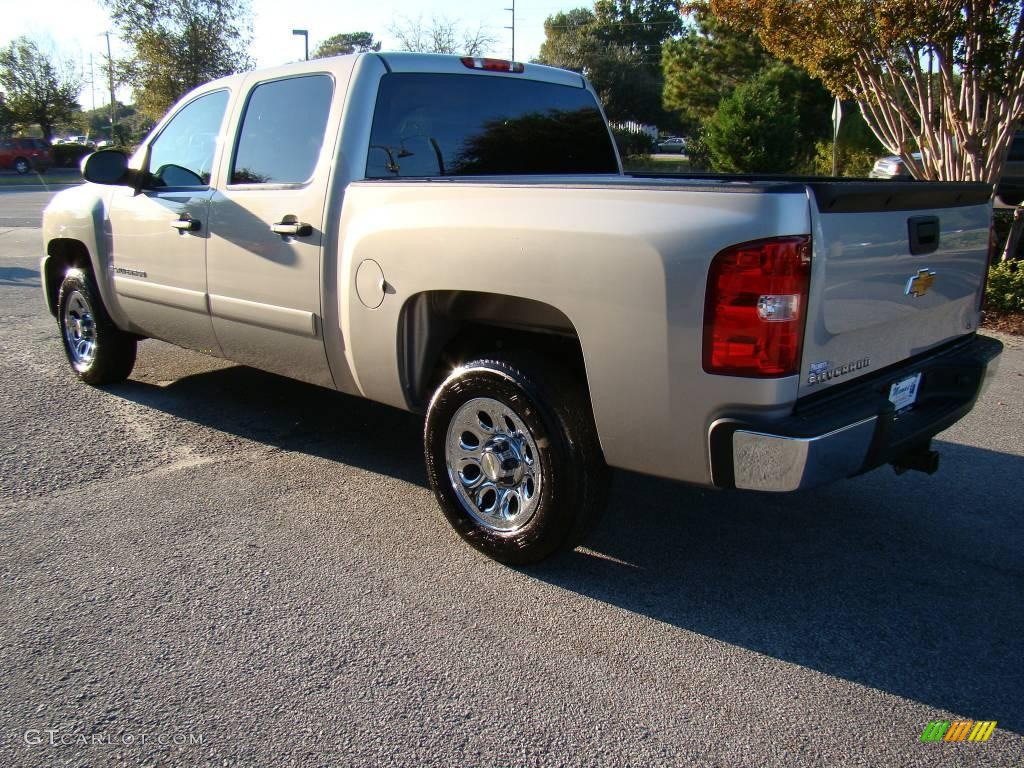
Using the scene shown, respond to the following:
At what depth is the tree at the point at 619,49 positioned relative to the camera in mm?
52062

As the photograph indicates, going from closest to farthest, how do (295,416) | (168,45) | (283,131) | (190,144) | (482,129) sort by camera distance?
1. (283,131)
2. (482,129)
3. (190,144)
4. (295,416)
5. (168,45)

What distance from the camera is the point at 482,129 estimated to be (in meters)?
4.48

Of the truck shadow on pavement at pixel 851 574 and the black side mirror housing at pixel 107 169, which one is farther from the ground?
the black side mirror housing at pixel 107 169

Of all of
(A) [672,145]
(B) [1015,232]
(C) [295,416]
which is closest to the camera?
(C) [295,416]

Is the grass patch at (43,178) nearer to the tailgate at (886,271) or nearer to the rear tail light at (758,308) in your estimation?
the tailgate at (886,271)

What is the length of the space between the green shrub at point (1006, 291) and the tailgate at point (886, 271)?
5.24 m

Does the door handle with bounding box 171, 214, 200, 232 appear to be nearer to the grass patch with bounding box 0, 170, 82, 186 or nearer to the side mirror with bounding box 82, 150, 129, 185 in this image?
the side mirror with bounding box 82, 150, 129, 185

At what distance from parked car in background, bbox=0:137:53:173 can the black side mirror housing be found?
39.4 m

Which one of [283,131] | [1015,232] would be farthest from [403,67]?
[1015,232]

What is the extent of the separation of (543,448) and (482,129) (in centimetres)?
200

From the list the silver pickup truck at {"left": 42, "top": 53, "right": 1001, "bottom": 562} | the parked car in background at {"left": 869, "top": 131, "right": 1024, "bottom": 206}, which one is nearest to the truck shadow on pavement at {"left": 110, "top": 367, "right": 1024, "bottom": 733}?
the silver pickup truck at {"left": 42, "top": 53, "right": 1001, "bottom": 562}

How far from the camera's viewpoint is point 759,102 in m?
20.1

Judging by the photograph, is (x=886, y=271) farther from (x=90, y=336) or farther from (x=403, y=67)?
(x=90, y=336)

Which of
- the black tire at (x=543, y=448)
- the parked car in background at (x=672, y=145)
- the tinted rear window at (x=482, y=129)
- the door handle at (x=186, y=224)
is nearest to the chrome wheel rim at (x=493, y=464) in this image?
the black tire at (x=543, y=448)
